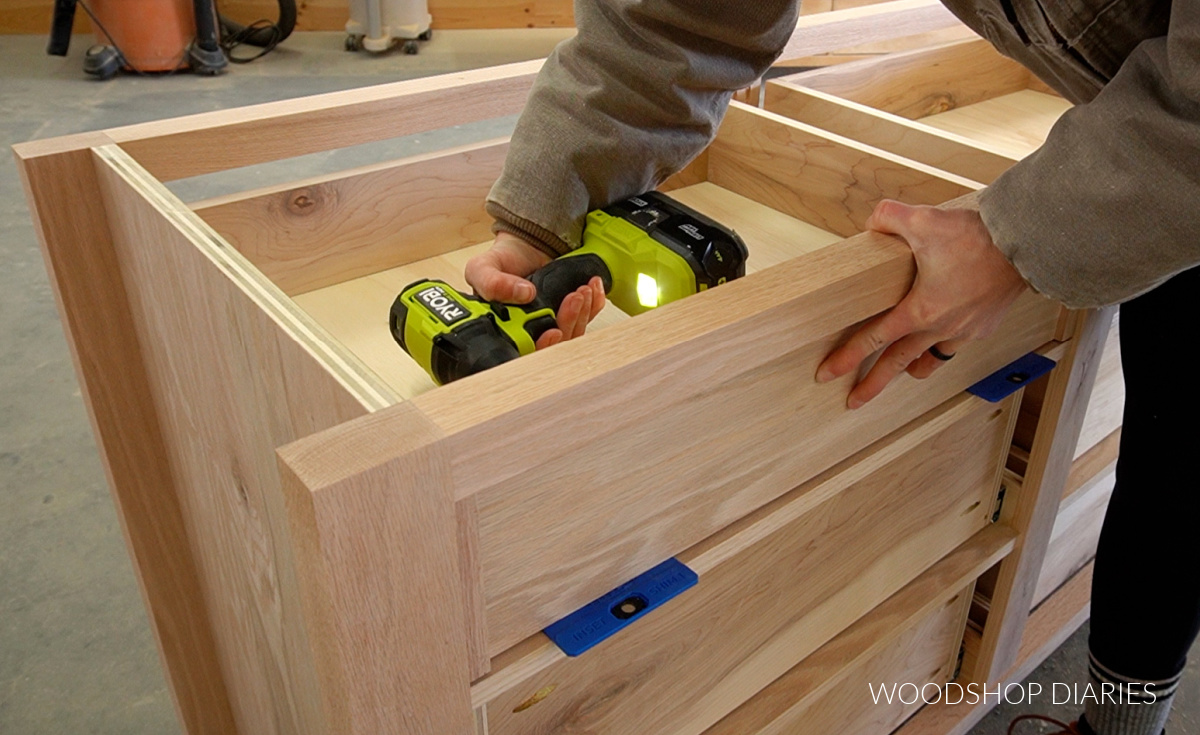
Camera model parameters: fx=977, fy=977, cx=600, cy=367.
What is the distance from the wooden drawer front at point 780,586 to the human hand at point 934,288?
0.36 feet

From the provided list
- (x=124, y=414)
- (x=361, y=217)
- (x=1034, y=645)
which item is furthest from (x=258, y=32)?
(x=1034, y=645)

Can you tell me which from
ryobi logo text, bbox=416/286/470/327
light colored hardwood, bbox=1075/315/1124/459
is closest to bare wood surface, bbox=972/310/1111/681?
light colored hardwood, bbox=1075/315/1124/459

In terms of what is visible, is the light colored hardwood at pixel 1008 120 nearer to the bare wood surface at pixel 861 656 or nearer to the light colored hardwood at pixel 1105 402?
the light colored hardwood at pixel 1105 402

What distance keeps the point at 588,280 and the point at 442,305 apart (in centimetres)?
15

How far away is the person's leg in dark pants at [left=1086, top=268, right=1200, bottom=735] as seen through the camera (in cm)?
A: 79

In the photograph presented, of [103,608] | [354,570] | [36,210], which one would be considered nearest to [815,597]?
[354,570]

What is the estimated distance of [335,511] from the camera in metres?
0.39

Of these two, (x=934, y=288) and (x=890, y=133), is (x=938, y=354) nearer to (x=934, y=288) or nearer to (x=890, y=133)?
(x=934, y=288)

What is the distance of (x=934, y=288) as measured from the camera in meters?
0.60

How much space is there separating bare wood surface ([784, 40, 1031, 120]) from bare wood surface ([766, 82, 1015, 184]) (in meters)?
0.08

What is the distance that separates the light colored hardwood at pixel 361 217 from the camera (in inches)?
34.6

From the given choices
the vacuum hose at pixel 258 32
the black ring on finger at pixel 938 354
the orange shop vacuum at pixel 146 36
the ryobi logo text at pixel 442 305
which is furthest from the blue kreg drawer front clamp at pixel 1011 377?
the vacuum hose at pixel 258 32

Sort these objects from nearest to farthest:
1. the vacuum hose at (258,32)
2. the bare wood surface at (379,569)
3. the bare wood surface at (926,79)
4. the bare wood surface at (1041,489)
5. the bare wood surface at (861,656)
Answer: the bare wood surface at (379,569) → the bare wood surface at (861,656) → the bare wood surface at (1041,489) → the bare wood surface at (926,79) → the vacuum hose at (258,32)

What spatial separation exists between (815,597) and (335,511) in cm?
48
